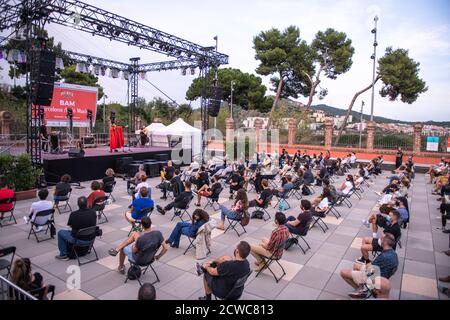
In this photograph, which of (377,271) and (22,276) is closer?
(22,276)

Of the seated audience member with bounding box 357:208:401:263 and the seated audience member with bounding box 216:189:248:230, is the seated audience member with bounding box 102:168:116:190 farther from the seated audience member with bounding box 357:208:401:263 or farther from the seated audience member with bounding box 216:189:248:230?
the seated audience member with bounding box 357:208:401:263

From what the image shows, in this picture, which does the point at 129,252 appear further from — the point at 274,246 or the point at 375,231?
the point at 375,231

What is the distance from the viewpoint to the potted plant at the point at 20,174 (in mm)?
9672

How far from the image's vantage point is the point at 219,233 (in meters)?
7.36

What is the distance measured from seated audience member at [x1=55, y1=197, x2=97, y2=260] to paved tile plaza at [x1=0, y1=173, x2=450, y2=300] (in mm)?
252

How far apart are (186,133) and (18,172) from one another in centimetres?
1143

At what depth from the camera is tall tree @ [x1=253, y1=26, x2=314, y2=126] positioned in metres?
31.2

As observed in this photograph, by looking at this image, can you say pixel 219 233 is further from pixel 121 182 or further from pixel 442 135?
pixel 442 135

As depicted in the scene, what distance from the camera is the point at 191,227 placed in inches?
239

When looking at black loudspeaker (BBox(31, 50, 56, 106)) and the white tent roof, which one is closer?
black loudspeaker (BBox(31, 50, 56, 106))

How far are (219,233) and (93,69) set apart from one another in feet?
61.7

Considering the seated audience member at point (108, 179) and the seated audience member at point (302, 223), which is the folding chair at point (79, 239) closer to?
the seated audience member at point (108, 179)

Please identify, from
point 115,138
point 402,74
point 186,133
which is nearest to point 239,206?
point 115,138

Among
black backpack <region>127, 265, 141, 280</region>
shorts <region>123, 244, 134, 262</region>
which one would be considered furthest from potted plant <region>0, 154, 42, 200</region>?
black backpack <region>127, 265, 141, 280</region>
